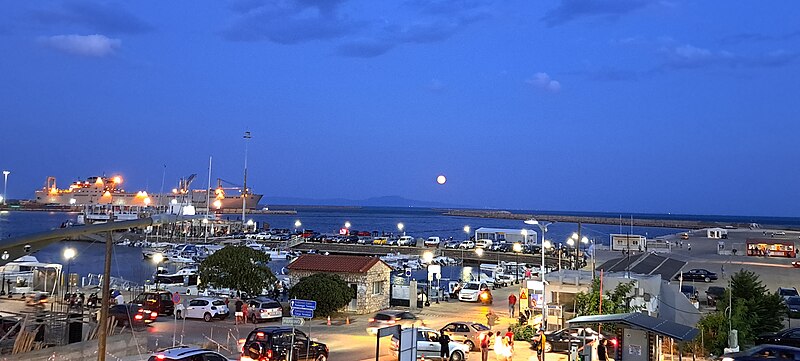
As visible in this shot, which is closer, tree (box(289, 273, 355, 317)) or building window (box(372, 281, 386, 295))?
tree (box(289, 273, 355, 317))

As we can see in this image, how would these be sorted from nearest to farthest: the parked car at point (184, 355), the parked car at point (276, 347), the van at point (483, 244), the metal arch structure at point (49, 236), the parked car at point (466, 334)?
1. the metal arch structure at point (49, 236)
2. the parked car at point (184, 355)
3. the parked car at point (276, 347)
4. the parked car at point (466, 334)
5. the van at point (483, 244)

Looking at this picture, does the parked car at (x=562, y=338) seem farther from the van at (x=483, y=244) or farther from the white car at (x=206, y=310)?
the van at (x=483, y=244)

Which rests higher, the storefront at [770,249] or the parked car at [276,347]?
the storefront at [770,249]

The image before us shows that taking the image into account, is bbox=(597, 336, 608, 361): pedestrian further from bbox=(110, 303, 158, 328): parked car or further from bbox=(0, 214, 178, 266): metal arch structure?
bbox=(110, 303, 158, 328): parked car

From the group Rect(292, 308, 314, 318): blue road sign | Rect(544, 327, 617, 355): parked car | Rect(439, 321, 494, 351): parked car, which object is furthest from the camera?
Rect(439, 321, 494, 351): parked car

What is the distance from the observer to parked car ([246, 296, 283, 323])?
23.3 meters

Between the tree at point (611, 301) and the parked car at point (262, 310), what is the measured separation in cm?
1110

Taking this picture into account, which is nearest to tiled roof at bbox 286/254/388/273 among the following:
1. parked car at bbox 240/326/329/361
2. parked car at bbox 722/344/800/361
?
parked car at bbox 240/326/329/361

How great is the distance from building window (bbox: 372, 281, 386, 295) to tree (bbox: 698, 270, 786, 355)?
41.4 feet

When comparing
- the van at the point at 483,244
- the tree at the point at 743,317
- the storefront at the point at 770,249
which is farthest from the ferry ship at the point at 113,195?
the tree at the point at 743,317

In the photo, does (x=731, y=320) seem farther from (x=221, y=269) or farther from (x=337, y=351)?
(x=221, y=269)

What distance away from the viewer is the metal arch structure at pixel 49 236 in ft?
26.1

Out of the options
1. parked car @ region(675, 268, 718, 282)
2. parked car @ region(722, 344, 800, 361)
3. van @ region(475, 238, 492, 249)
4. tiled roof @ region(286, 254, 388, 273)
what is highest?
tiled roof @ region(286, 254, 388, 273)

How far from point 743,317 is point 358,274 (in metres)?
14.1
